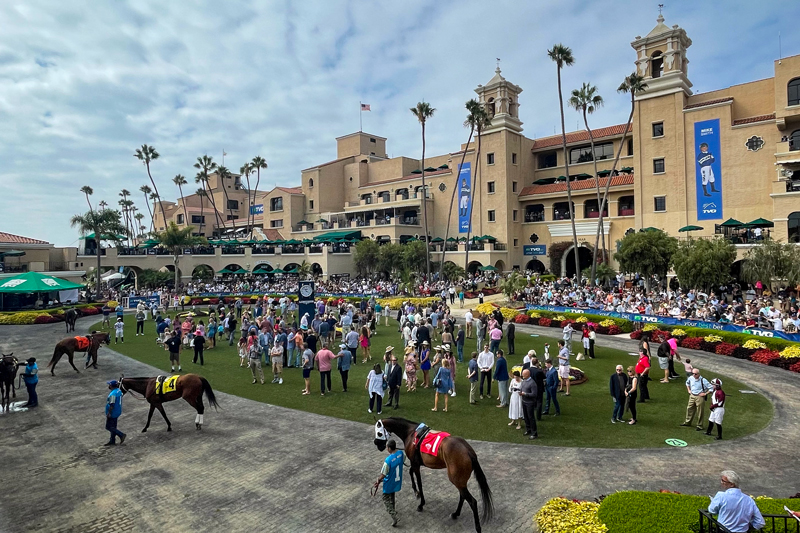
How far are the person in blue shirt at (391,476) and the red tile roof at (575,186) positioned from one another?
4154cm

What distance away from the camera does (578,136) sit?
48.7 meters

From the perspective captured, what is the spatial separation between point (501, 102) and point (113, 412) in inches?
1827

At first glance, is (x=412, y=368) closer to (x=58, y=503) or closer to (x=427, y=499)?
(x=427, y=499)

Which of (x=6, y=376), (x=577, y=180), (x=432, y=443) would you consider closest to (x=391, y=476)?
(x=432, y=443)

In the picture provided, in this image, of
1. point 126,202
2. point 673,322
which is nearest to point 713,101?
point 673,322

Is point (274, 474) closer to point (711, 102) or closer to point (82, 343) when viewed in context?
point (82, 343)

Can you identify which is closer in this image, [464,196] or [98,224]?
[98,224]

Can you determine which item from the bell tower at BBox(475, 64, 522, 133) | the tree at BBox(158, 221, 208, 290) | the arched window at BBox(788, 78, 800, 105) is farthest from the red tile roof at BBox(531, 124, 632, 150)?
the tree at BBox(158, 221, 208, 290)

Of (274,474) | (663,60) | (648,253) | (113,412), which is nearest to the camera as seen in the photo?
(274,474)

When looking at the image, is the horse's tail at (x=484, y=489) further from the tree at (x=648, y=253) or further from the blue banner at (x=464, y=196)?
the blue banner at (x=464, y=196)

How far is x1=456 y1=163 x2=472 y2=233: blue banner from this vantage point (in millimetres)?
50844

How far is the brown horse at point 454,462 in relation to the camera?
689 centimetres

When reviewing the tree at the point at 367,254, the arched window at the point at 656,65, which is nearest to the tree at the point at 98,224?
the tree at the point at 367,254

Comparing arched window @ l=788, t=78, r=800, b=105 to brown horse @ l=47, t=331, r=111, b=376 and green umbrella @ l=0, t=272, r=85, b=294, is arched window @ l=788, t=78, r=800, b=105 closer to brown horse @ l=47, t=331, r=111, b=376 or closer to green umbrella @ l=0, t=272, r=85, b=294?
brown horse @ l=47, t=331, r=111, b=376
